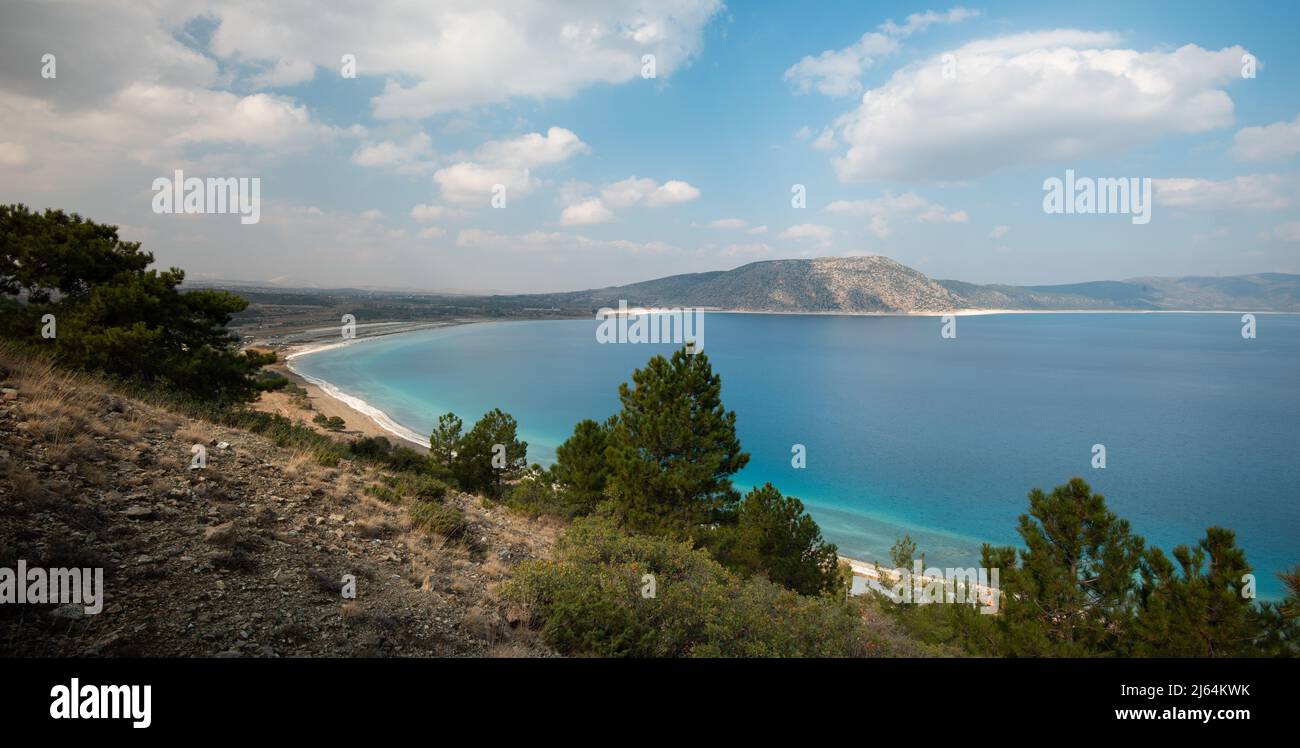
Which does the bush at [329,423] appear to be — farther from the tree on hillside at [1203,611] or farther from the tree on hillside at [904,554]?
the tree on hillside at [1203,611]

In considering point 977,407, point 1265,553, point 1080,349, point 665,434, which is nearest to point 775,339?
point 1080,349

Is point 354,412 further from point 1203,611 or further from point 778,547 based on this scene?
point 1203,611

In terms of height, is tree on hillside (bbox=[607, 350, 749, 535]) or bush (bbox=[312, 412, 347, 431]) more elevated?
tree on hillside (bbox=[607, 350, 749, 535])

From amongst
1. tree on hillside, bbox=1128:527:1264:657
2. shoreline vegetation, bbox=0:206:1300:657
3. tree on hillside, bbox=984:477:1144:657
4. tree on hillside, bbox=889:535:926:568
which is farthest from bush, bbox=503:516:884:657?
tree on hillside, bbox=889:535:926:568

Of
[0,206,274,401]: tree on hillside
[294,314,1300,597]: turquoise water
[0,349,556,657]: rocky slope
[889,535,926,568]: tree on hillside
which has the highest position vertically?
[0,206,274,401]: tree on hillside

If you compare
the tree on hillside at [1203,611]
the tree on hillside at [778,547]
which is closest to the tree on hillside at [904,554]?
the tree on hillside at [778,547]

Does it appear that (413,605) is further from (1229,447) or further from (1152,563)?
(1229,447)

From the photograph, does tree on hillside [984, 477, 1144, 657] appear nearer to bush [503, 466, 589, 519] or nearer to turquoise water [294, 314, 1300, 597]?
bush [503, 466, 589, 519]
